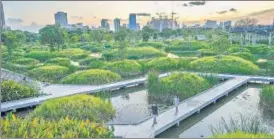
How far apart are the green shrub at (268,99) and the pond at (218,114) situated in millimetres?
290

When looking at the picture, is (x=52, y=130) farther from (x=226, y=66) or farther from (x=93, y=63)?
(x=93, y=63)

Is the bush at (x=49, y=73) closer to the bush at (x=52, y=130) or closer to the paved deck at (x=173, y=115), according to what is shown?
the paved deck at (x=173, y=115)

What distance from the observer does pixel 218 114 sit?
10.6 metres

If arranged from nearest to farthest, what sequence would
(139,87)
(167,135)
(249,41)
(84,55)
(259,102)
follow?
(167,135) < (259,102) < (139,87) < (84,55) < (249,41)

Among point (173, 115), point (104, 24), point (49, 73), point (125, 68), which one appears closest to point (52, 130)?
point (173, 115)

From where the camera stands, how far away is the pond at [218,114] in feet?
29.1

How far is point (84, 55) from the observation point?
2520 cm

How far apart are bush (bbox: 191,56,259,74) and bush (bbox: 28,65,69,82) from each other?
747cm

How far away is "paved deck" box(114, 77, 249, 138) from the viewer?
7.97m

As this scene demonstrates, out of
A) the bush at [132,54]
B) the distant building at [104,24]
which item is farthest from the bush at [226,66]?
the distant building at [104,24]

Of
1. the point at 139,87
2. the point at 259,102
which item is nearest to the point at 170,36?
the point at 139,87

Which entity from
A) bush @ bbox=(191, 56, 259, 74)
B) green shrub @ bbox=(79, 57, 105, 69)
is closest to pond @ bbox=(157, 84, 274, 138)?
bush @ bbox=(191, 56, 259, 74)

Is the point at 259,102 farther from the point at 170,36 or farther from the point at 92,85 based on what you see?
the point at 170,36

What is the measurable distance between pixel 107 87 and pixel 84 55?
12191 mm
